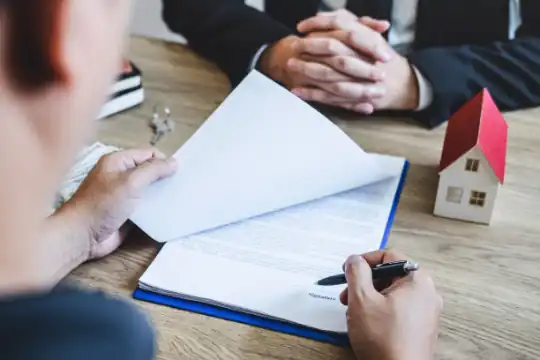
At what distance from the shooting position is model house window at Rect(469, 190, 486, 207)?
1.00 metres

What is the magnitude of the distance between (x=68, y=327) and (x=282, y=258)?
1.75 feet

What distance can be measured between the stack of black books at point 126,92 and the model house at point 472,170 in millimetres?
526

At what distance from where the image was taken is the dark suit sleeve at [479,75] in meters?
1.25

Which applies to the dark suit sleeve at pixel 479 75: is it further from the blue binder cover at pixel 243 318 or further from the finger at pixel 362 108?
the blue binder cover at pixel 243 318

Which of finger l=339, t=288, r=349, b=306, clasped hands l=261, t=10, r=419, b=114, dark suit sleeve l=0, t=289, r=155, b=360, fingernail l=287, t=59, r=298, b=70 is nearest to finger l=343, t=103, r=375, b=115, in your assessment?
clasped hands l=261, t=10, r=419, b=114

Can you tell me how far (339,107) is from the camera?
1.29 m

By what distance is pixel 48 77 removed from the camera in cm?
40

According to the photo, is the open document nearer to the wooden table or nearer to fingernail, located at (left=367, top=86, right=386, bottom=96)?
the wooden table

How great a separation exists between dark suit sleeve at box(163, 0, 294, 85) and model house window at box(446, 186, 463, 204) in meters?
0.49

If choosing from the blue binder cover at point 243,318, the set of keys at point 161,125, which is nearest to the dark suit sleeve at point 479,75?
the set of keys at point 161,125

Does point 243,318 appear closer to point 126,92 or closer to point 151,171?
point 151,171

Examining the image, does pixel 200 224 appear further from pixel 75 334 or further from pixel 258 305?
pixel 75 334

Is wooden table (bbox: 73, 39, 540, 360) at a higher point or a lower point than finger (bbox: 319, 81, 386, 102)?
lower

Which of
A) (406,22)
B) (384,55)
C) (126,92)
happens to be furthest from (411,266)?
(406,22)
